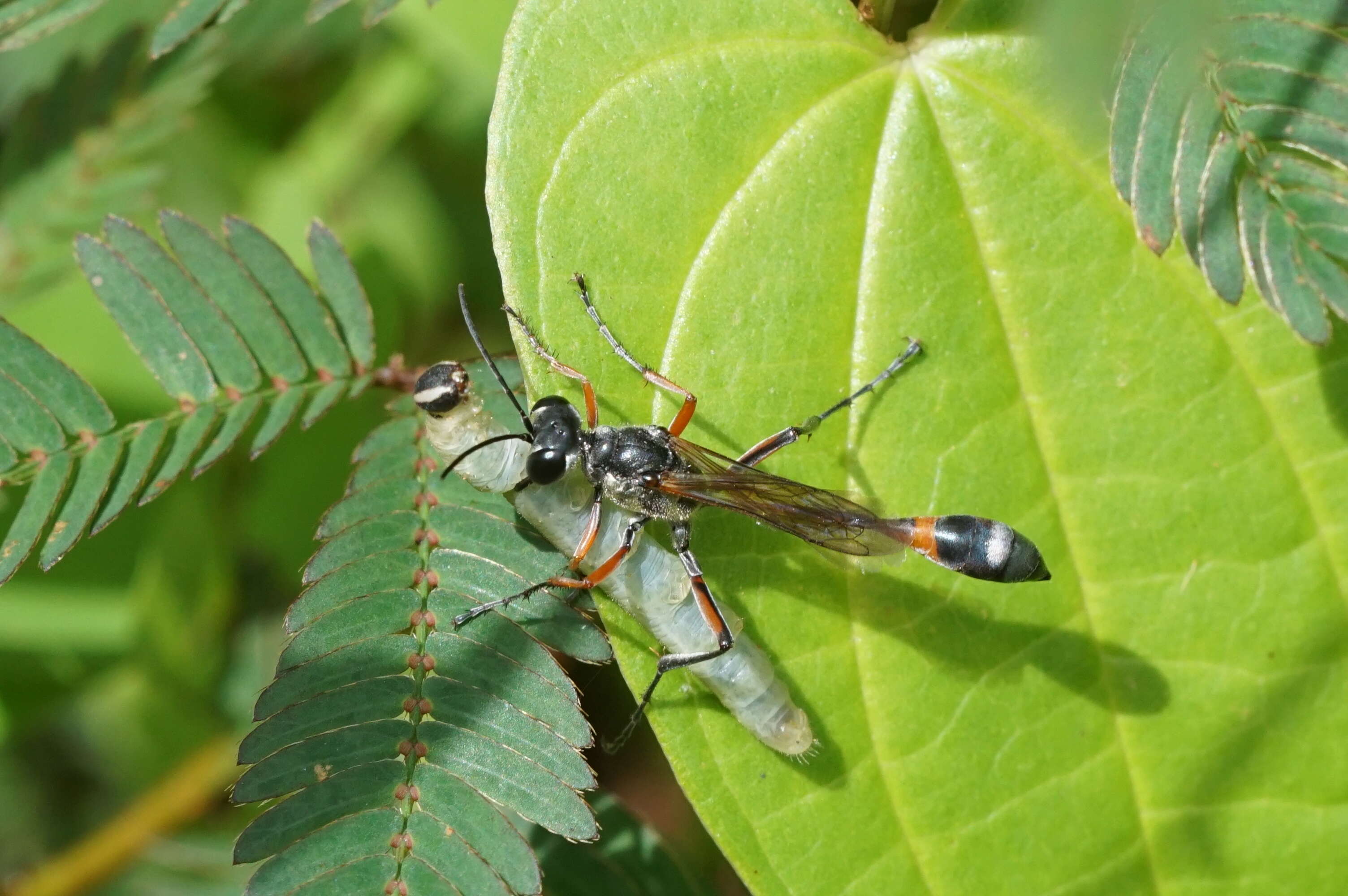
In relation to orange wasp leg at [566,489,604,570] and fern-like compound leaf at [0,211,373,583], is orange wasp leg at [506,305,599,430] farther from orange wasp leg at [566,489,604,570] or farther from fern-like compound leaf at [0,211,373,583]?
fern-like compound leaf at [0,211,373,583]

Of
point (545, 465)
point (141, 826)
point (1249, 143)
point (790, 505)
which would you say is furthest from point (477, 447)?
point (141, 826)

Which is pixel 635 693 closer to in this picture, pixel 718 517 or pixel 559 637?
pixel 559 637

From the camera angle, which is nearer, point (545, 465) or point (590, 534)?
point (545, 465)

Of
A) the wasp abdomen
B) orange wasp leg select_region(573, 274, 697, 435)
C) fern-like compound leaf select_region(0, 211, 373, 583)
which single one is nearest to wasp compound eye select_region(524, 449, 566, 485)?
orange wasp leg select_region(573, 274, 697, 435)

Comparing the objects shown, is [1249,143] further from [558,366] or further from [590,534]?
[590,534]

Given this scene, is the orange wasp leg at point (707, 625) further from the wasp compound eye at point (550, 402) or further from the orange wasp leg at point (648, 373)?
the wasp compound eye at point (550, 402)

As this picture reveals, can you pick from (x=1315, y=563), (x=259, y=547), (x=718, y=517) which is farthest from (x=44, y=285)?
(x=1315, y=563)
